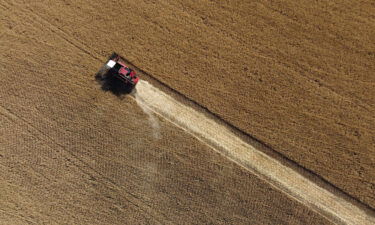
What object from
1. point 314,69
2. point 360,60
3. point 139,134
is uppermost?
point 360,60

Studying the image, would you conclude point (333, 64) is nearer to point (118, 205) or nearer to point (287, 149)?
point (287, 149)

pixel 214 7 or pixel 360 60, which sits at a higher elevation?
pixel 360 60

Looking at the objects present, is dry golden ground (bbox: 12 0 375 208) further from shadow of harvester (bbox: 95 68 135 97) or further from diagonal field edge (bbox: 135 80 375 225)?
shadow of harvester (bbox: 95 68 135 97)

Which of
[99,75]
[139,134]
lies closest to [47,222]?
[139,134]

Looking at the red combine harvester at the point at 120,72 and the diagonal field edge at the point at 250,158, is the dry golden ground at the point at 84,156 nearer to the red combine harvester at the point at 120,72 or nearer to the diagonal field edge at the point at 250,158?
the diagonal field edge at the point at 250,158

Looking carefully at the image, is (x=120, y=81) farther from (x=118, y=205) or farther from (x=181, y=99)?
(x=118, y=205)

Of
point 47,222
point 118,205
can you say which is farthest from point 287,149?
point 47,222
